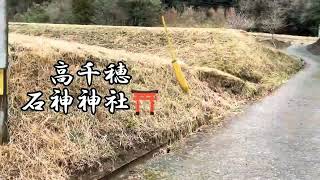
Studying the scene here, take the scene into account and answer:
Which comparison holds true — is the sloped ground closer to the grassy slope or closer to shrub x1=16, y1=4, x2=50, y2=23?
the grassy slope

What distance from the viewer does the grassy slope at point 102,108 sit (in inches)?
184

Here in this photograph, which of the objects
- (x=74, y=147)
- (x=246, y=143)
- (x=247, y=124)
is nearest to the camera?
(x=74, y=147)

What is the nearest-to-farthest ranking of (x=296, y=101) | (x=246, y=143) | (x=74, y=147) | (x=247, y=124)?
(x=74, y=147)
(x=246, y=143)
(x=247, y=124)
(x=296, y=101)

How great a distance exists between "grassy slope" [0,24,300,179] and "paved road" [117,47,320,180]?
42cm

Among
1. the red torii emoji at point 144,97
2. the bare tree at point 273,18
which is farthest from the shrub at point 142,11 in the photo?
the red torii emoji at point 144,97

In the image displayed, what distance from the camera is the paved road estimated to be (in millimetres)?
5305

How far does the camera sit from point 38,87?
5500mm

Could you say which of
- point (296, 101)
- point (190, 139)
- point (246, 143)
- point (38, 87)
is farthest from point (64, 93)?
point (296, 101)

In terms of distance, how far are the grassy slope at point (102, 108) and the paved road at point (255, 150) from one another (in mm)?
417

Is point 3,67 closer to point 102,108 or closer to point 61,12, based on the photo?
point 102,108

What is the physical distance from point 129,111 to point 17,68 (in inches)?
60.5

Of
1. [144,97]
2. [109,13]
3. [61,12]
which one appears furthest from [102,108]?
[61,12]

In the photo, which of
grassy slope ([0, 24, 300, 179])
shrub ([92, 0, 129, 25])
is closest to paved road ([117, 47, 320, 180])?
grassy slope ([0, 24, 300, 179])

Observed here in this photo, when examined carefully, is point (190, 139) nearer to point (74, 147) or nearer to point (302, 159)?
point (302, 159)
